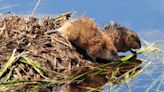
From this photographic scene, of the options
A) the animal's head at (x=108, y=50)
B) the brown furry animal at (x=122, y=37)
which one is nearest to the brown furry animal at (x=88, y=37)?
the animal's head at (x=108, y=50)

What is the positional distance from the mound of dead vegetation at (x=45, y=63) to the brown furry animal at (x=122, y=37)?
287 mm

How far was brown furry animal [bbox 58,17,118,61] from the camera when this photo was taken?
709 centimetres

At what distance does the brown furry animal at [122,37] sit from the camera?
24.5ft

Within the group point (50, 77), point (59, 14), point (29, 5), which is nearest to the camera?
point (50, 77)

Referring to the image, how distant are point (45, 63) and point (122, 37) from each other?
1.17 meters

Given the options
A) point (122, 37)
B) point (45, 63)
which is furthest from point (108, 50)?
point (45, 63)

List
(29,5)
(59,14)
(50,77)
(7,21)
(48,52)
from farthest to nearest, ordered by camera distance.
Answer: (29,5) < (59,14) < (7,21) < (48,52) < (50,77)

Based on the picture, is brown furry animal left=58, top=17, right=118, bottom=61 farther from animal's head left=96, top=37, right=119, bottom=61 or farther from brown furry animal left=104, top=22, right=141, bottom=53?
brown furry animal left=104, top=22, right=141, bottom=53

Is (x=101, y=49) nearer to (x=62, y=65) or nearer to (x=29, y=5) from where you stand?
(x=62, y=65)

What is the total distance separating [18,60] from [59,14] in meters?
1.52

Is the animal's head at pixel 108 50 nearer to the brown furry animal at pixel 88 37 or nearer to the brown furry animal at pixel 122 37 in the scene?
the brown furry animal at pixel 88 37

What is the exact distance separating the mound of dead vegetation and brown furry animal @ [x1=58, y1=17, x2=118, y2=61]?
0.09 meters

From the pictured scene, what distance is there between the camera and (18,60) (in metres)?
6.70

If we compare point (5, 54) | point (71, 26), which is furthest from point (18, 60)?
point (71, 26)
